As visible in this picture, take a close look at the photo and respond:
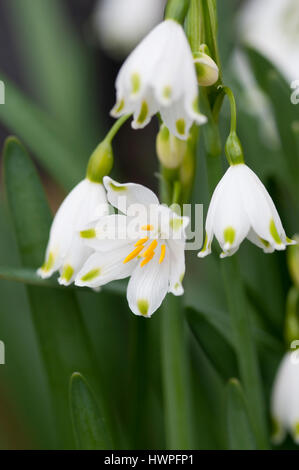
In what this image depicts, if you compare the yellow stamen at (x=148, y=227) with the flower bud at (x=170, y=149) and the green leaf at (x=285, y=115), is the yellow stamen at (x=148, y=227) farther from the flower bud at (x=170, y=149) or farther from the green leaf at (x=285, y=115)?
the green leaf at (x=285, y=115)

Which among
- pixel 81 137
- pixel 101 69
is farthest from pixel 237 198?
pixel 101 69

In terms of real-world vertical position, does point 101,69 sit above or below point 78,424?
above

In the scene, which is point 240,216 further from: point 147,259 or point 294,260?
point 294,260

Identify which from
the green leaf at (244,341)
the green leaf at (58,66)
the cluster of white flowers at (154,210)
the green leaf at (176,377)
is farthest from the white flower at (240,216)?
the green leaf at (58,66)

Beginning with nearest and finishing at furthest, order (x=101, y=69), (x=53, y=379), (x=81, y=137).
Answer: (x=53, y=379) → (x=81, y=137) → (x=101, y=69)

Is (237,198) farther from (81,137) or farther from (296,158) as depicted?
(81,137)

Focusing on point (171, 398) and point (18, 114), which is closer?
point (171, 398)
